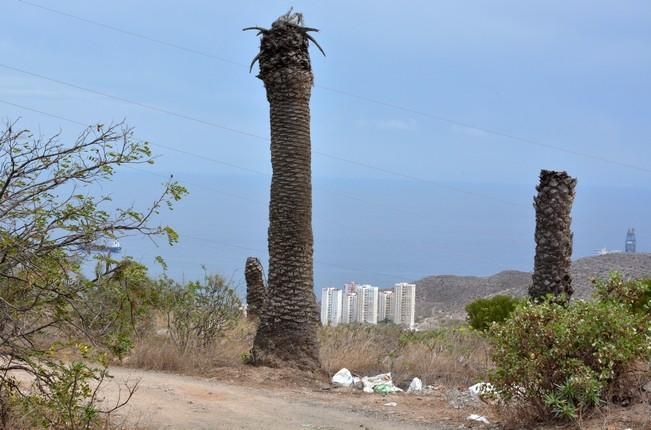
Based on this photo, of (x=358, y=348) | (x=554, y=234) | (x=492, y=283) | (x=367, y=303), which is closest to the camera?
(x=358, y=348)

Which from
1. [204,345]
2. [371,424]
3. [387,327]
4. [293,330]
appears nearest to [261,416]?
[371,424]

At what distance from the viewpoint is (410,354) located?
15734 mm

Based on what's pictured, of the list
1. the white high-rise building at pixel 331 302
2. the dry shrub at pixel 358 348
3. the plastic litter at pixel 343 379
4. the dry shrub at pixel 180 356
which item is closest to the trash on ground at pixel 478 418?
the plastic litter at pixel 343 379

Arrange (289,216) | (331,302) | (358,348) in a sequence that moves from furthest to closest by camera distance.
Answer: (331,302)
(358,348)
(289,216)

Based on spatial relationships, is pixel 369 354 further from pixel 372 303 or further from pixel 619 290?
pixel 372 303

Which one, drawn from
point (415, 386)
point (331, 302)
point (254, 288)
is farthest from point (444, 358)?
point (331, 302)

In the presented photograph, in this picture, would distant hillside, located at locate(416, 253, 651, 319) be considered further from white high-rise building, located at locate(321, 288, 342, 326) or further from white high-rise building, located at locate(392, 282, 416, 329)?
white high-rise building, located at locate(321, 288, 342, 326)

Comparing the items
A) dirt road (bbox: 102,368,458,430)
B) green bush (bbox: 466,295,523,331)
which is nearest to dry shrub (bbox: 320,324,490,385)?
green bush (bbox: 466,295,523,331)

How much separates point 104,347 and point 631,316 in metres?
5.43

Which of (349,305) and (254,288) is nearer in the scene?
(254,288)

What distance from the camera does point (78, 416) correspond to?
24.9 feet

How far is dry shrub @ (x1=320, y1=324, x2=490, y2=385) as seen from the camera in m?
14.8

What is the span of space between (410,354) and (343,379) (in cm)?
193

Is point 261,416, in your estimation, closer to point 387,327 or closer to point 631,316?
point 631,316
